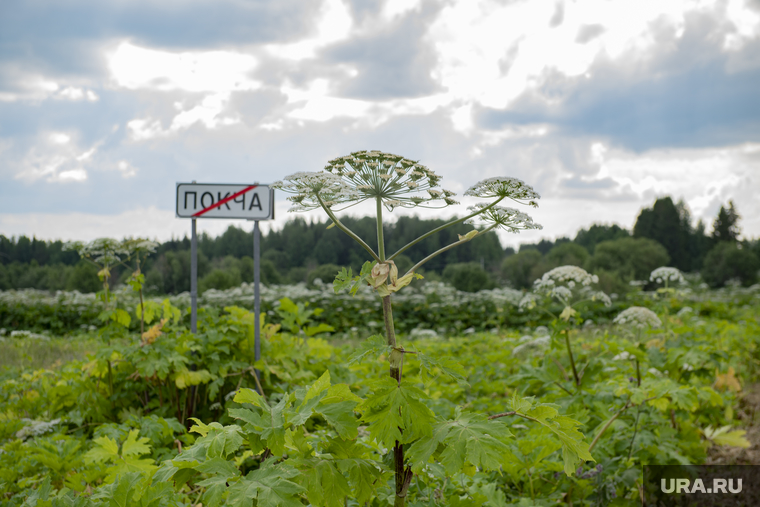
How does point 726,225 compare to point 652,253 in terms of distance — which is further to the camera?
point 726,225

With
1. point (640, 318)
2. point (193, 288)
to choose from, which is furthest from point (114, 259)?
point (640, 318)

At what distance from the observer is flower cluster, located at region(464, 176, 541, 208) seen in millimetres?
1719

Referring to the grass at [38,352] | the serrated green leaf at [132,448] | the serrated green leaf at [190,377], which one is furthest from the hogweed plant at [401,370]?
the grass at [38,352]

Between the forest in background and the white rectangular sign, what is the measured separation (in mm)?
18300

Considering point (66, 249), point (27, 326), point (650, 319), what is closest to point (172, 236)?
point (27, 326)

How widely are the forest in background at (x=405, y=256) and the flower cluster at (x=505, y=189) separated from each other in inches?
836

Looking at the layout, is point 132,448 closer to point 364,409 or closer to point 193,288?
point 364,409

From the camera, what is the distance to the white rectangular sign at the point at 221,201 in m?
4.65

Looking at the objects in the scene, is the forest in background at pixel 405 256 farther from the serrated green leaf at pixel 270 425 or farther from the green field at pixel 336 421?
the serrated green leaf at pixel 270 425

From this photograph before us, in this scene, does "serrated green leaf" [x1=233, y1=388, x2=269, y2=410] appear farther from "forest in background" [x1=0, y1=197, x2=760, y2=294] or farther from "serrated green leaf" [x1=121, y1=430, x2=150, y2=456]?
"forest in background" [x1=0, y1=197, x2=760, y2=294]

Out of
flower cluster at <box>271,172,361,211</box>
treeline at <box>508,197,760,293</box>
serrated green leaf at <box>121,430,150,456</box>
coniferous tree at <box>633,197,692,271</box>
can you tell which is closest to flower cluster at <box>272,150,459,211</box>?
flower cluster at <box>271,172,361,211</box>

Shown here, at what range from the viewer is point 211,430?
5.13ft

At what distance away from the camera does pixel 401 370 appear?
1.67 meters

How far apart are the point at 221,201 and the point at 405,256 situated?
19388 millimetres
